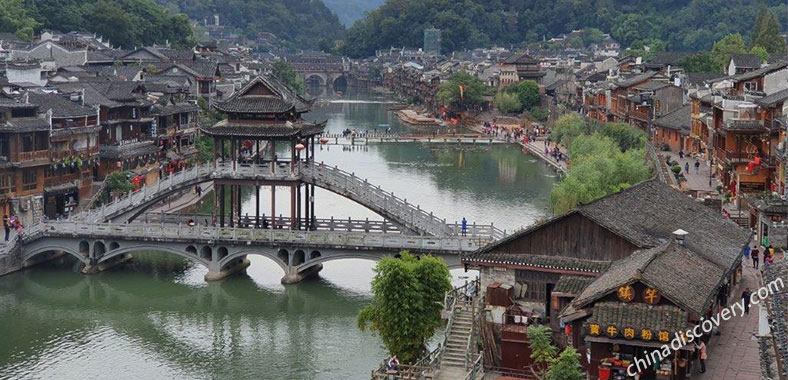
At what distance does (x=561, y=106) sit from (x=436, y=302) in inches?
4178

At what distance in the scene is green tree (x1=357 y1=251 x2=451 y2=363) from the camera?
133ft

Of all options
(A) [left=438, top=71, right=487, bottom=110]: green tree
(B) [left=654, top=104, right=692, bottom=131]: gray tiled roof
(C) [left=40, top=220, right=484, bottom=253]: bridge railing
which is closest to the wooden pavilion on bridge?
(C) [left=40, top=220, right=484, bottom=253]: bridge railing

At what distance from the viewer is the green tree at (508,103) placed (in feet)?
517

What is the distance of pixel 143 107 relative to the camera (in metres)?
86.9

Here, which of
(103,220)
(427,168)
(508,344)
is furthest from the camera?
(427,168)

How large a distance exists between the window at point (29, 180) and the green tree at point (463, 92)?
101797 millimetres

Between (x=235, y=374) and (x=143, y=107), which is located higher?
(x=143, y=107)

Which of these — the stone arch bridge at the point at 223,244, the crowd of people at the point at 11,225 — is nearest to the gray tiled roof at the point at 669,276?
the stone arch bridge at the point at 223,244

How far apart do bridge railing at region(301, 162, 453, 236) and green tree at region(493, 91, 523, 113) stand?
94610 millimetres

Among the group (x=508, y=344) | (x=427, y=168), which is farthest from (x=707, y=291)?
(x=427, y=168)

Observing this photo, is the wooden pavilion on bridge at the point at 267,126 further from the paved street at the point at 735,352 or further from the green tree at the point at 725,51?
the green tree at the point at 725,51

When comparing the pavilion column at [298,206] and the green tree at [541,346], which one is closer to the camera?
the green tree at [541,346]

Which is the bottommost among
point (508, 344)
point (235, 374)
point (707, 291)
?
point (235, 374)

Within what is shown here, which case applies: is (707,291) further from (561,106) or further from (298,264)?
(561,106)
